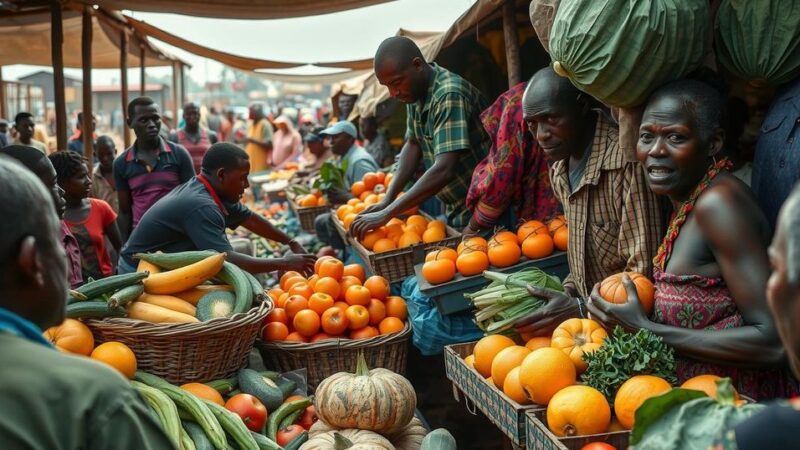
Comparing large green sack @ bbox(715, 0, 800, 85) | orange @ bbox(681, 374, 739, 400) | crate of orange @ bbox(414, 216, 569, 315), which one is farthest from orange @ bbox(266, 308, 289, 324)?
large green sack @ bbox(715, 0, 800, 85)

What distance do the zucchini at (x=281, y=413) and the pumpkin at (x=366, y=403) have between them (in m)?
0.24

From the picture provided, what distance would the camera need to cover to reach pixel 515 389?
10.3 feet

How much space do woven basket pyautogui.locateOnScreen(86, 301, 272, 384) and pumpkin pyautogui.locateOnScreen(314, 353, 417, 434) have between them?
536mm

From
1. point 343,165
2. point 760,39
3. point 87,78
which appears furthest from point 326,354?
point 87,78

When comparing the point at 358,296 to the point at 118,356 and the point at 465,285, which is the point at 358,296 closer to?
the point at 465,285

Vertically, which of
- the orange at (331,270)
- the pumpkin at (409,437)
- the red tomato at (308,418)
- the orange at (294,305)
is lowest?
the red tomato at (308,418)

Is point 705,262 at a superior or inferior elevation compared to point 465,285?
superior

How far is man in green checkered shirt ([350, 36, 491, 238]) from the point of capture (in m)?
5.40

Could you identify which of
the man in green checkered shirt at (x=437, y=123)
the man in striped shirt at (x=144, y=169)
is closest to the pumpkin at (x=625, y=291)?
the man in green checkered shirt at (x=437, y=123)

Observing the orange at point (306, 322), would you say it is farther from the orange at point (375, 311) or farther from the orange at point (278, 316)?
the orange at point (375, 311)

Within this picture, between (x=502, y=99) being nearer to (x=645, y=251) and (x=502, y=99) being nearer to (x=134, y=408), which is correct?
(x=645, y=251)

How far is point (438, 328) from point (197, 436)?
165 centimetres

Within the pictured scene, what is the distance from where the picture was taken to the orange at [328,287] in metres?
5.09

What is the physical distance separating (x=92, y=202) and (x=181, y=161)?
1.29 m
